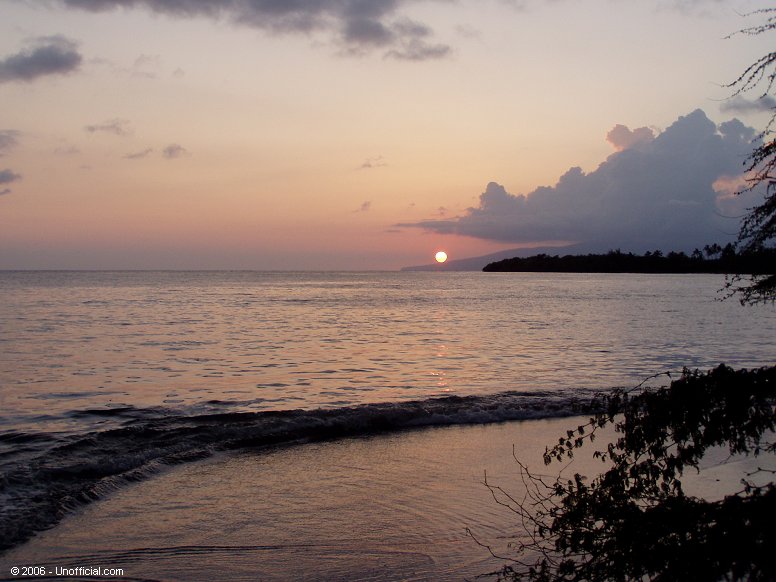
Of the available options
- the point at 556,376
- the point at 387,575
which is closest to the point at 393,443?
the point at 387,575

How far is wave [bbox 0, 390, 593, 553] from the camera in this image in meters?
10.6

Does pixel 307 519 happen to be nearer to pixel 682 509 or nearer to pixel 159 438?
pixel 682 509

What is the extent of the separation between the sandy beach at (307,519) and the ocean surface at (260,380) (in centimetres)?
91

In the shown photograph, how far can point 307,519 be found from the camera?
9.52m

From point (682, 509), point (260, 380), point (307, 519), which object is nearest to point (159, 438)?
point (307, 519)

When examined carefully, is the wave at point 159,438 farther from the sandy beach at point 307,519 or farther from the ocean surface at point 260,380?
the sandy beach at point 307,519

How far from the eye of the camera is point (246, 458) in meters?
13.5

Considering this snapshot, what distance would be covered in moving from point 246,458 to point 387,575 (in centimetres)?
643

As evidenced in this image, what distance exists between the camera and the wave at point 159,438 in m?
10.6

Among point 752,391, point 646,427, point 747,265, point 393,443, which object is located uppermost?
point 747,265

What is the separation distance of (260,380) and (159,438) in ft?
26.8

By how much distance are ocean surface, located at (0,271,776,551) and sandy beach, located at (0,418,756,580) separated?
2.99 feet

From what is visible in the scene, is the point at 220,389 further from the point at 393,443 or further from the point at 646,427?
the point at 646,427

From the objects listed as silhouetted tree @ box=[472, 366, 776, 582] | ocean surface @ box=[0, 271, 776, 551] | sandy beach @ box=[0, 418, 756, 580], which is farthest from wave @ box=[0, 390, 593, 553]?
silhouetted tree @ box=[472, 366, 776, 582]
